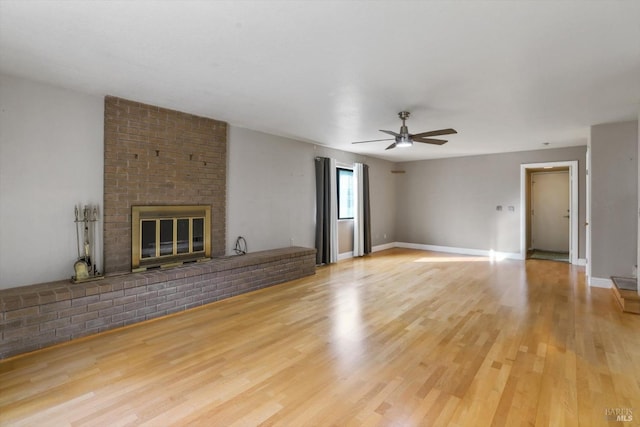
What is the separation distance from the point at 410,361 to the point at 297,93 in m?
2.99

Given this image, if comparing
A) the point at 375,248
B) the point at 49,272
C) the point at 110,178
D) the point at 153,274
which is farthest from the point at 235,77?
the point at 375,248

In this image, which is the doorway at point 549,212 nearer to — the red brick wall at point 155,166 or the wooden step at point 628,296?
the wooden step at point 628,296

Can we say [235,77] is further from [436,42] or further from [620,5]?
[620,5]

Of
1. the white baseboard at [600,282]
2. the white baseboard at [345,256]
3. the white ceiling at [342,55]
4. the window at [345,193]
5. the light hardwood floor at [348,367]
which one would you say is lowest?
the light hardwood floor at [348,367]

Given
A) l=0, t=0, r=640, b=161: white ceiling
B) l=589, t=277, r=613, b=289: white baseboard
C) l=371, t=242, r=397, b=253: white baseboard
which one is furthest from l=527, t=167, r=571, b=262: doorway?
l=0, t=0, r=640, b=161: white ceiling

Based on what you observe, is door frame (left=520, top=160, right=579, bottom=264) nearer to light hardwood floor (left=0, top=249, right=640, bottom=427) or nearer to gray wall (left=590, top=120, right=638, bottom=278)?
gray wall (left=590, top=120, right=638, bottom=278)

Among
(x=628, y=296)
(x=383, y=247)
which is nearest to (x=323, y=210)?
(x=383, y=247)

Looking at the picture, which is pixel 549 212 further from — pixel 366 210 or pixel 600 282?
pixel 366 210

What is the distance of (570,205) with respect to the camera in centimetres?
662

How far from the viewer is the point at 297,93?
355 centimetres

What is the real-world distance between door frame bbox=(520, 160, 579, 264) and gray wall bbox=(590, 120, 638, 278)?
6.11ft

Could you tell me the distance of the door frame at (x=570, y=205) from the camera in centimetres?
646

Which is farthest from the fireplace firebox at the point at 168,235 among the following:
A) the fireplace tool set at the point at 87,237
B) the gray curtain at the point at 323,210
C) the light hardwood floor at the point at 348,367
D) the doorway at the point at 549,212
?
the doorway at the point at 549,212

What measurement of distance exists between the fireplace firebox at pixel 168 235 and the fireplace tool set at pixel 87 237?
1.29ft
